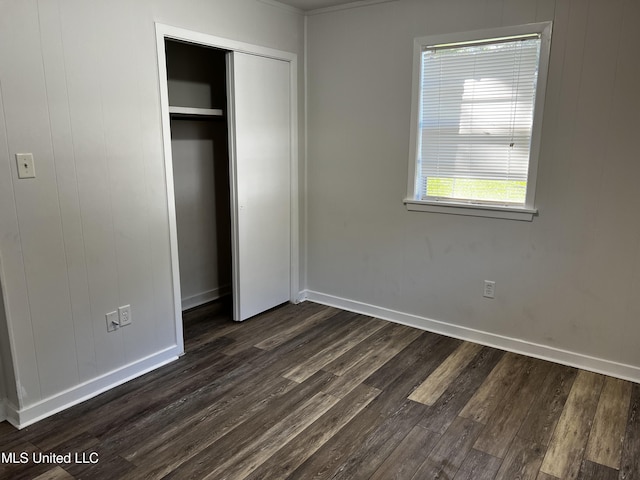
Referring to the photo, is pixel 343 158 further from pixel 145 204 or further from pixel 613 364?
pixel 613 364

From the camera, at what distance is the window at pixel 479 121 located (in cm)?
292

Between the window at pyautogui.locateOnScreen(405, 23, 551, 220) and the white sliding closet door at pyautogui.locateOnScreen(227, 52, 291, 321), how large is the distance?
105 centimetres

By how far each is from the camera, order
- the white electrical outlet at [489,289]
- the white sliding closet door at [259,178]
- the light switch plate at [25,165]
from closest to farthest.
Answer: the light switch plate at [25,165] < the white electrical outlet at [489,289] < the white sliding closet door at [259,178]

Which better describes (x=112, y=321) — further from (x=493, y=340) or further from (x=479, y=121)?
(x=479, y=121)

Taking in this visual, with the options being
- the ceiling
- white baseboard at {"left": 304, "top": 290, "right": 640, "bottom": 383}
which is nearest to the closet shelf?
the ceiling

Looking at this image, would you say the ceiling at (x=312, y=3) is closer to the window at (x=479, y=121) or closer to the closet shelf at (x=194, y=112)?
the window at (x=479, y=121)

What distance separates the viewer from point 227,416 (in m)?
2.45

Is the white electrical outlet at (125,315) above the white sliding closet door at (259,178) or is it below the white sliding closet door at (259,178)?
below

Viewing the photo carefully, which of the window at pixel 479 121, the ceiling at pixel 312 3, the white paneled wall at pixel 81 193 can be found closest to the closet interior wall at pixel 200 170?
the ceiling at pixel 312 3

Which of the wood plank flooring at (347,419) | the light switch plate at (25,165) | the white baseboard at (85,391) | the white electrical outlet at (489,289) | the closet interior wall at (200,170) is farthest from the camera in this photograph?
the closet interior wall at (200,170)

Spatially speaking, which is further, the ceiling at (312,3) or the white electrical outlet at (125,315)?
the ceiling at (312,3)

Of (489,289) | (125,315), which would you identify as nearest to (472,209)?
(489,289)

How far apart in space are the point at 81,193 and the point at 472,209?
2454 millimetres

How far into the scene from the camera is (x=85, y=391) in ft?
8.52
